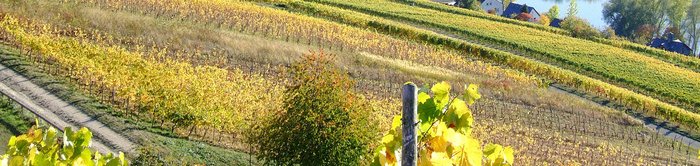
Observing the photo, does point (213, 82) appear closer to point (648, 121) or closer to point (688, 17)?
point (648, 121)

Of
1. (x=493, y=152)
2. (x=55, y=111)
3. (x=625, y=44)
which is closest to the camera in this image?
(x=493, y=152)

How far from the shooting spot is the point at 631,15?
347 feet

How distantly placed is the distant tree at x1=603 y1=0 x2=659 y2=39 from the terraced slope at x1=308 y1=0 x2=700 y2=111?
27575mm

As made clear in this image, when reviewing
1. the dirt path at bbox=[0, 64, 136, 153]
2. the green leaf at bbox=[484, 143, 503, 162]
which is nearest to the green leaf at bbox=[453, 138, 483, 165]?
the green leaf at bbox=[484, 143, 503, 162]

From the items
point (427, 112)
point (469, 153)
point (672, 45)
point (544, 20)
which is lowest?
point (672, 45)

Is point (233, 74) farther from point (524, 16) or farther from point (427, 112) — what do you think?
point (524, 16)

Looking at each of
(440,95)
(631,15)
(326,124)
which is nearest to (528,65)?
(326,124)

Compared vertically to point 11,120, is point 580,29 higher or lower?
lower

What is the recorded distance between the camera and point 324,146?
1988 cm

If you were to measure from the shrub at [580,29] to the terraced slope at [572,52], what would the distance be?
4.08 metres

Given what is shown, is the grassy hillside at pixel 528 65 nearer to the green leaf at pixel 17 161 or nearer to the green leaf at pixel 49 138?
the green leaf at pixel 49 138

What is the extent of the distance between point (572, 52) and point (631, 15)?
132 feet

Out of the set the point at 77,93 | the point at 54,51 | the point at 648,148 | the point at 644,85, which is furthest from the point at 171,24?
the point at 644,85

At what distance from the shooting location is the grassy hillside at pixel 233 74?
27.4 m
